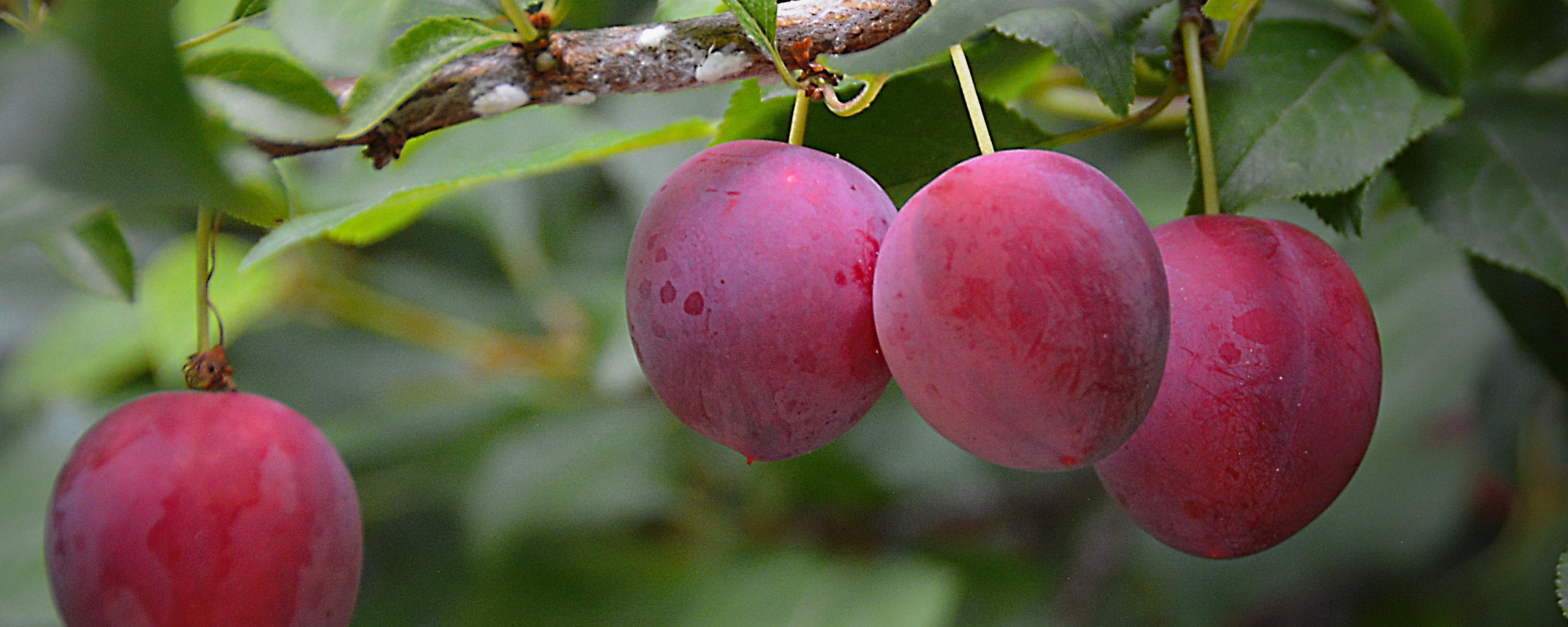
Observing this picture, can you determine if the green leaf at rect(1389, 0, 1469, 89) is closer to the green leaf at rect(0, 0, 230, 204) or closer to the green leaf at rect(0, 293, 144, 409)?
the green leaf at rect(0, 0, 230, 204)

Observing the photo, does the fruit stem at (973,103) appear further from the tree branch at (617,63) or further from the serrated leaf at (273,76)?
the serrated leaf at (273,76)

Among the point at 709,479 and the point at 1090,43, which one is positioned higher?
the point at 1090,43

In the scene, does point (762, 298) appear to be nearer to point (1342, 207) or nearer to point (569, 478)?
point (1342, 207)

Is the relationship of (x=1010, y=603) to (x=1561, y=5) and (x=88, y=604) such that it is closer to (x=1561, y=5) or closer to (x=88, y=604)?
(x=1561, y=5)

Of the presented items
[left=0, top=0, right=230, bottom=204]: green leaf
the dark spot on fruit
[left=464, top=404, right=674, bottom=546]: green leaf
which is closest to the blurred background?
[left=464, top=404, right=674, bottom=546]: green leaf

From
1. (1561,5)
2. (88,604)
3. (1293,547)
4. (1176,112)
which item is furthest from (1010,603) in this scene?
(88,604)

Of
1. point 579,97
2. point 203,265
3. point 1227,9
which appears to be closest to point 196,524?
point 203,265
